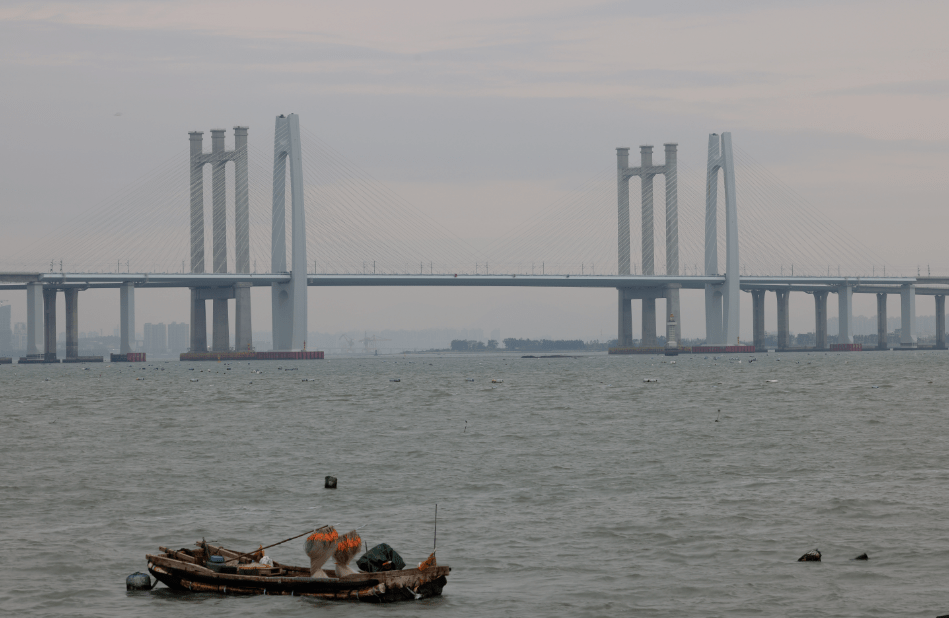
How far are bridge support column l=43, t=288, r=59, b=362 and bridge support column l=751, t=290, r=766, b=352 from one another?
100169 mm

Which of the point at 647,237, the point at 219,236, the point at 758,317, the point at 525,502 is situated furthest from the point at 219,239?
the point at 525,502

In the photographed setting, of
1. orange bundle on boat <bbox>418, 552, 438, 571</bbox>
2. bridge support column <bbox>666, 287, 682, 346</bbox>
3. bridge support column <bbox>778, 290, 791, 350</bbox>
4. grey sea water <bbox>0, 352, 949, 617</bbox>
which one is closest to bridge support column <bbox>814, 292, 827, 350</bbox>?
bridge support column <bbox>778, 290, 791, 350</bbox>

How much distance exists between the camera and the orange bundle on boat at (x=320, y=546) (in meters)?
16.1

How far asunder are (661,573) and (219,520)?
9253 mm

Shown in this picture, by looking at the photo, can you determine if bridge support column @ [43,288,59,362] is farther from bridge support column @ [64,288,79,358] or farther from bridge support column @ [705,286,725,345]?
bridge support column @ [705,286,725,345]

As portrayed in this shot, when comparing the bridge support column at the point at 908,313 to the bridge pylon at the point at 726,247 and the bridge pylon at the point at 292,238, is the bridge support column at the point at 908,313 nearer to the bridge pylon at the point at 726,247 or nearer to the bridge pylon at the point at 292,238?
the bridge pylon at the point at 726,247

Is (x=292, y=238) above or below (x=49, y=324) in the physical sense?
above

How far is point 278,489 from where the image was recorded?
2655 centimetres

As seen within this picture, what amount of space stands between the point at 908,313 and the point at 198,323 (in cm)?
10373

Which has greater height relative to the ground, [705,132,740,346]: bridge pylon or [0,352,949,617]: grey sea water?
[705,132,740,346]: bridge pylon

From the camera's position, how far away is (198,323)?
455 ft

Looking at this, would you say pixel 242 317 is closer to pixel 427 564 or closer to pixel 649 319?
pixel 649 319

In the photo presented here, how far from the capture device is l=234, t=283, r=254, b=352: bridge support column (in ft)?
417

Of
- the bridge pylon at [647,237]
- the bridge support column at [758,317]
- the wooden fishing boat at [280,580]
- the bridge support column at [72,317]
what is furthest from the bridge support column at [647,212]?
the wooden fishing boat at [280,580]
